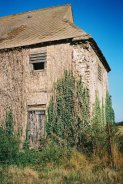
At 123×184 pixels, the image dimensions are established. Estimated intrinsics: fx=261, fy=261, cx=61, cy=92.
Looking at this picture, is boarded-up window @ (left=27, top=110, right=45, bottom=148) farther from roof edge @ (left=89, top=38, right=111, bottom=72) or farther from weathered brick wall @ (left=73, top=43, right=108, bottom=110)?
roof edge @ (left=89, top=38, right=111, bottom=72)

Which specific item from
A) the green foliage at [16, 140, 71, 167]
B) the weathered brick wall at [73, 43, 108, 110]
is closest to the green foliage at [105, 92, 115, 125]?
the weathered brick wall at [73, 43, 108, 110]

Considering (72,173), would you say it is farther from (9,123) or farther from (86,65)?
(86,65)

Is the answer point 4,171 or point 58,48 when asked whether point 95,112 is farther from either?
point 4,171

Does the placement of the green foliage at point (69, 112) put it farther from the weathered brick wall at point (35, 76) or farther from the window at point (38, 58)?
the window at point (38, 58)

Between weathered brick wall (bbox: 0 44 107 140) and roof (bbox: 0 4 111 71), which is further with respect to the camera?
roof (bbox: 0 4 111 71)

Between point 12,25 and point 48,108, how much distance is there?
7.69m

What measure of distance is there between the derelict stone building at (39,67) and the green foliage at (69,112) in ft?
1.40

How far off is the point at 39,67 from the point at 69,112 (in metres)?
3.85

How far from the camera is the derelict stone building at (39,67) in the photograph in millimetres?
13508

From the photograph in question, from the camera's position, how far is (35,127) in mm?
13656

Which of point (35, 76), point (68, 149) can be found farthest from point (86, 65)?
point (68, 149)

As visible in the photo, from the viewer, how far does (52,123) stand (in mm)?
13094

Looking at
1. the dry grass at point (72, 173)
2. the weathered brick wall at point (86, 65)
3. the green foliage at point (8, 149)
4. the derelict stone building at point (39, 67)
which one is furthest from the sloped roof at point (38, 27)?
the dry grass at point (72, 173)

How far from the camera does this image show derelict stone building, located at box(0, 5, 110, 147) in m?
13.5
